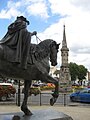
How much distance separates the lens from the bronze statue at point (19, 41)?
10.0 m

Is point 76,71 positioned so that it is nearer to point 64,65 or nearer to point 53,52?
point 64,65

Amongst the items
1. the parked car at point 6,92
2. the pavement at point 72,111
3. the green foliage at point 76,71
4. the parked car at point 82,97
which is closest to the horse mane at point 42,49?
the pavement at point 72,111

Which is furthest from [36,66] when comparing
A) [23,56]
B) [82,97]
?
[82,97]

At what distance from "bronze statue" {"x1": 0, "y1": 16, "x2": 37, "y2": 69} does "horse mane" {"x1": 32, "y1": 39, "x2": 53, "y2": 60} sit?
0.61m

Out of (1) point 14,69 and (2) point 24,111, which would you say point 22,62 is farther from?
(2) point 24,111

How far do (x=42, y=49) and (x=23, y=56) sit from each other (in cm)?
110

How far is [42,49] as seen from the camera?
35.9ft

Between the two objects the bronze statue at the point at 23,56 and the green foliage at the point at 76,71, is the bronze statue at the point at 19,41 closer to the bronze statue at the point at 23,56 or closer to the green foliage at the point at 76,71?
the bronze statue at the point at 23,56

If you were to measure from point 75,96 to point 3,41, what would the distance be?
20.4 meters

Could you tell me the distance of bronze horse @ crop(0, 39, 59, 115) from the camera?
9.89 m

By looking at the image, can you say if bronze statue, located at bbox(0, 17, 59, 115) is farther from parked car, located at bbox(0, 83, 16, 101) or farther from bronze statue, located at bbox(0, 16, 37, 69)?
parked car, located at bbox(0, 83, 16, 101)

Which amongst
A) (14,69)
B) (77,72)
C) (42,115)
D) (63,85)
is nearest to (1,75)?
(14,69)

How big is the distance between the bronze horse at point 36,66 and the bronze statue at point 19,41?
0.88 ft

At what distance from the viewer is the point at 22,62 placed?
999 cm
